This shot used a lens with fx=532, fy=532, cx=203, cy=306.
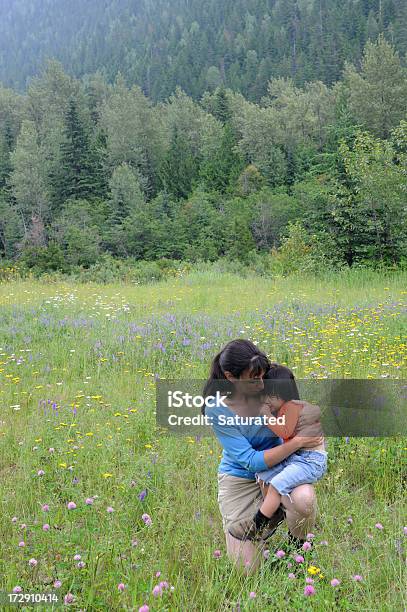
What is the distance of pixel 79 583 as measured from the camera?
2385 millimetres

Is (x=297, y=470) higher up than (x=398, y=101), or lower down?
lower down

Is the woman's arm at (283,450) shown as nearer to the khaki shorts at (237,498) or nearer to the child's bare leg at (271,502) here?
the child's bare leg at (271,502)

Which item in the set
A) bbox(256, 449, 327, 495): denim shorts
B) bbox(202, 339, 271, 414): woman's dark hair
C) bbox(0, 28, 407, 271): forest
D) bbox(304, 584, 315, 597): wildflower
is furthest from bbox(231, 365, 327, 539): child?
bbox(0, 28, 407, 271): forest

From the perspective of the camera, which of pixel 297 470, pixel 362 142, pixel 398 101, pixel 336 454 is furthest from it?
pixel 398 101

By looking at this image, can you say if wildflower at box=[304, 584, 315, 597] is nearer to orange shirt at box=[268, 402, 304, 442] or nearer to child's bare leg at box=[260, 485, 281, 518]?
child's bare leg at box=[260, 485, 281, 518]

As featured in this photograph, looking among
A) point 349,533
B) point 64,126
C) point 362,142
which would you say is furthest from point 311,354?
point 64,126

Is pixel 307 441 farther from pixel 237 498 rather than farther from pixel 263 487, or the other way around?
pixel 237 498

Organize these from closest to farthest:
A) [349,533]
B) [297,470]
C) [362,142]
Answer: [297,470], [349,533], [362,142]

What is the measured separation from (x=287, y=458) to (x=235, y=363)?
571 mm

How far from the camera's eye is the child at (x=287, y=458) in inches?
102

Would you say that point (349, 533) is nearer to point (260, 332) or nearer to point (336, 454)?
Answer: point (336, 454)

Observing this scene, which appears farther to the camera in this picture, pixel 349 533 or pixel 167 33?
pixel 167 33

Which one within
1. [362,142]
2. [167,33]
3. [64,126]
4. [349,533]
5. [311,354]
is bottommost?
[349,533]

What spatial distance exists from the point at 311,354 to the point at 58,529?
11.6ft
